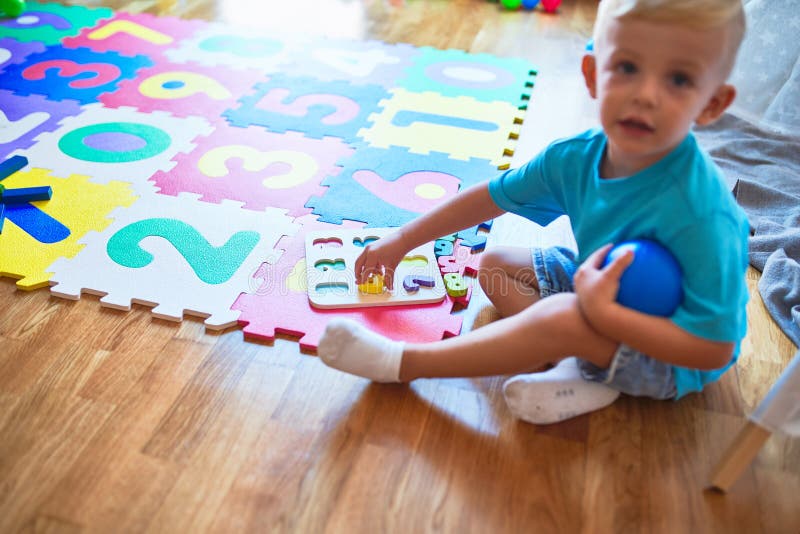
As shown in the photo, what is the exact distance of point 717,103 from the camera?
82cm

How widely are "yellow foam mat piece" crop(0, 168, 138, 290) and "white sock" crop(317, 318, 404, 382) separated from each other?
21.1 inches

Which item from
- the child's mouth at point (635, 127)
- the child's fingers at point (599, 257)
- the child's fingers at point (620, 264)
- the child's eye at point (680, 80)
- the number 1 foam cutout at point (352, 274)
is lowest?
the number 1 foam cutout at point (352, 274)

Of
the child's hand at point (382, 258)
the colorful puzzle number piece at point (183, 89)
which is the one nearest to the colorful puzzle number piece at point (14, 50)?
the colorful puzzle number piece at point (183, 89)

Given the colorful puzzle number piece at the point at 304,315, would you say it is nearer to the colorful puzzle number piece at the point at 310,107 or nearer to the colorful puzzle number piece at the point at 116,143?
the colorful puzzle number piece at the point at 116,143

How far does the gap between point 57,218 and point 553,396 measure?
97cm

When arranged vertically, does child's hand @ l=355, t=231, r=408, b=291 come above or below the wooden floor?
above

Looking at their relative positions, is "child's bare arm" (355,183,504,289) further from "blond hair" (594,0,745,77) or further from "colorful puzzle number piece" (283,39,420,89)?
"colorful puzzle number piece" (283,39,420,89)

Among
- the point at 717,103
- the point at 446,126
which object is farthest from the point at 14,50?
the point at 717,103

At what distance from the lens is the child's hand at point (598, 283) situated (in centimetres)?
80

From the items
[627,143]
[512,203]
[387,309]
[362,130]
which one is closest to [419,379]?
[387,309]

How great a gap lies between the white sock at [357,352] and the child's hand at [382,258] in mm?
182

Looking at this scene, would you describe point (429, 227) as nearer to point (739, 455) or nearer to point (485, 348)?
point (485, 348)

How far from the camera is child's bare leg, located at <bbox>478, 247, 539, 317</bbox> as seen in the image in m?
1.07

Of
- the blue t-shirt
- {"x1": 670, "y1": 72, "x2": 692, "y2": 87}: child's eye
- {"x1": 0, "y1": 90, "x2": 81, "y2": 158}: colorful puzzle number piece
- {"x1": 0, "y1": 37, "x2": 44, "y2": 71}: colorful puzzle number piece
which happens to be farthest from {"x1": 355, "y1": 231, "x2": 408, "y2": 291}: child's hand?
{"x1": 0, "y1": 37, "x2": 44, "y2": 71}: colorful puzzle number piece
